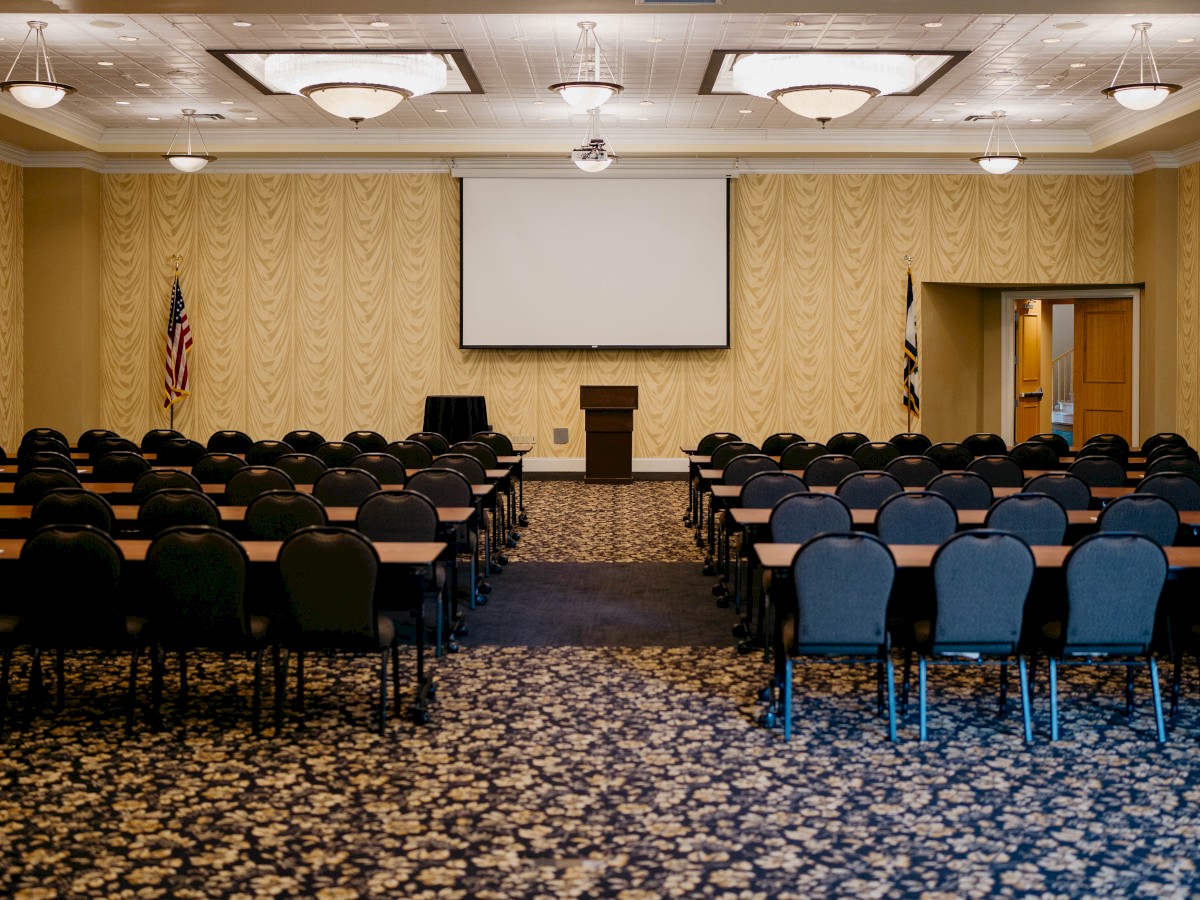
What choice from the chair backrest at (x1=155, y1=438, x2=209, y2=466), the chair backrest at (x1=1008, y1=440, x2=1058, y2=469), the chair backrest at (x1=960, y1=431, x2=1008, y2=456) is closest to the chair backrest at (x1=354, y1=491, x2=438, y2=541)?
the chair backrest at (x1=155, y1=438, x2=209, y2=466)

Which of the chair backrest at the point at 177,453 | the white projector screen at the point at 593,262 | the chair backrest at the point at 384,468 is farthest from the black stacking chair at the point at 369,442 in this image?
the white projector screen at the point at 593,262

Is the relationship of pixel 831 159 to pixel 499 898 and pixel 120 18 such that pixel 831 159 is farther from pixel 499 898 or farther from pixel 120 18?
pixel 499 898

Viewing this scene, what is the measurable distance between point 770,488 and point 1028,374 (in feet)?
42.3

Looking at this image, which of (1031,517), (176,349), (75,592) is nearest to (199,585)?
(75,592)

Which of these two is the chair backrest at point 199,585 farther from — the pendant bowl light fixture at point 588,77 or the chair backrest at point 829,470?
the pendant bowl light fixture at point 588,77

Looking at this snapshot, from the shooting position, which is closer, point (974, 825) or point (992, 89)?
point (974, 825)

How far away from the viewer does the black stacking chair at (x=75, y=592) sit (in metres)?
5.66

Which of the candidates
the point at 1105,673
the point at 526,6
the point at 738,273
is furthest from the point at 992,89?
the point at 1105,673

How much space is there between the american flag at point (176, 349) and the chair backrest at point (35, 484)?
890 centimetres

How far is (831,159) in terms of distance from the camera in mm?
16969

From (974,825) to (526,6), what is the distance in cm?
724

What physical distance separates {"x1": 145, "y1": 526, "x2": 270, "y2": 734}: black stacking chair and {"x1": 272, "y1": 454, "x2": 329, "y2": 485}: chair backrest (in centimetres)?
367

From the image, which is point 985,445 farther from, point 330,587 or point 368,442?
point 330,587

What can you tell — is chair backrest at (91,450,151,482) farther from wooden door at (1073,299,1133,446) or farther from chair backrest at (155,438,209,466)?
wooden door at (1073,299,1133,446)
